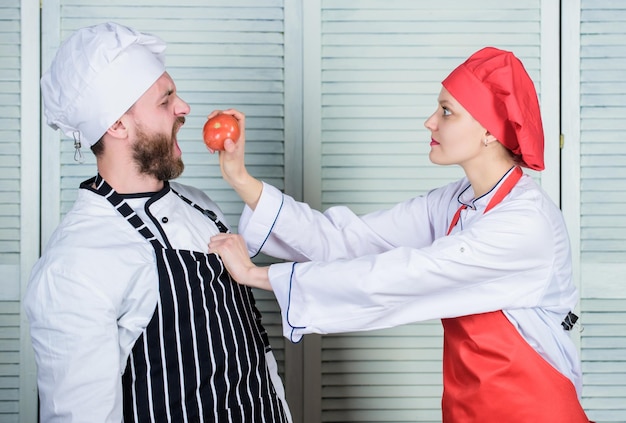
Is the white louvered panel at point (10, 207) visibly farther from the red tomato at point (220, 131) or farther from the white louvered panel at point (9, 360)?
the red tomato at point (220, 131)

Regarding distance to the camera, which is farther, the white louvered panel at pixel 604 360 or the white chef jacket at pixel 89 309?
the white louvered panel at pixel 604 360

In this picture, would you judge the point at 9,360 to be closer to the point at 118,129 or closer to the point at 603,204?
the point at 118,129

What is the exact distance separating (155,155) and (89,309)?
379 mm

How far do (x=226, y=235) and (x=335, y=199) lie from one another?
0.76 m

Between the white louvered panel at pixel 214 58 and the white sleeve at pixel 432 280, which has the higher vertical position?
the white louvered panel at pixel 214 58

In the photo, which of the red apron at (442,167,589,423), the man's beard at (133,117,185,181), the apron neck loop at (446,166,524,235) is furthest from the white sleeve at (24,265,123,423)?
the apron neck loop at (446,166,524,235)

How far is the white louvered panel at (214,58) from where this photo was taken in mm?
2266

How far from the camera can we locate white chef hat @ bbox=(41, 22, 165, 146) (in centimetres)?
148

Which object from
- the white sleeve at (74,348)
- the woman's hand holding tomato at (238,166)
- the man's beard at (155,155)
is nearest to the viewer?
the white sleeve at (74,348)

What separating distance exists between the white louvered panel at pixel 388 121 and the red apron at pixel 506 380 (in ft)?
2.58

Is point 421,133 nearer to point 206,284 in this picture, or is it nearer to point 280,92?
point 280,92

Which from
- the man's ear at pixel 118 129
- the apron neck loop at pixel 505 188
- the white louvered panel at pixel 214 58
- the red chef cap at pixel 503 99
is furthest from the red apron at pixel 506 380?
the white louvered panel at pixel 214 58

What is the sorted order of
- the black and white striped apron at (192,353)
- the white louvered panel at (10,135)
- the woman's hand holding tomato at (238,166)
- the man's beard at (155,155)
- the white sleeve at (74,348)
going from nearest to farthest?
the white sleeve at (74,348)
the black and white striped apron at (192,353)
the man's beard at (155,155)
the woman's hand holding tomato at (238,166)
the white louvered panel at (10,135)

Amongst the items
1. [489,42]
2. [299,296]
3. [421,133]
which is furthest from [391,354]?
[489,42]
